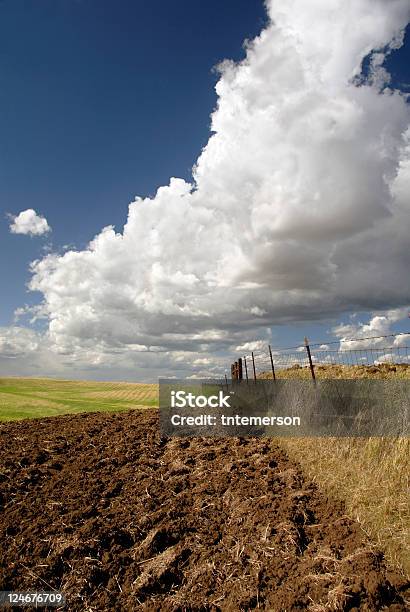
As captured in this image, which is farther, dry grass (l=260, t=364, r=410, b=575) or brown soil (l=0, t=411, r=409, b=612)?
dry grass (l=260, t=364, r=410, b=575)

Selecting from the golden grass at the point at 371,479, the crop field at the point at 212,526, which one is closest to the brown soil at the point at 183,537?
the crop field at the point at 212,526

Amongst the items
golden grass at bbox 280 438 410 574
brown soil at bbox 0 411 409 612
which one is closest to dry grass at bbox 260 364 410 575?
golden grass at bbox 280 438 410 574

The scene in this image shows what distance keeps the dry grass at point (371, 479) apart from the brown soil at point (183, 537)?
0.76ft

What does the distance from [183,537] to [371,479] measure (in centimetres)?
301

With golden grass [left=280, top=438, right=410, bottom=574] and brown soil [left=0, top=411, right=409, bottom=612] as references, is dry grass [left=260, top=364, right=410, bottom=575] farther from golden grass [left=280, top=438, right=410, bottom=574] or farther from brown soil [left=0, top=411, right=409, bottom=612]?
brown soil [left=0, top=411, right=409, bottom=612]

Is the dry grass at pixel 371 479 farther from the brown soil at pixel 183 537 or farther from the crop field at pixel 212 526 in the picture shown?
the brown soil at pixel 183 537

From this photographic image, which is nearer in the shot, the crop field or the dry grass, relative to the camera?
the crop field

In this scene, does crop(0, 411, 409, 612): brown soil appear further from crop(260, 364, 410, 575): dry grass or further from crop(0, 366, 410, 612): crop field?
crop(260, 364, 410, 575): dry grass

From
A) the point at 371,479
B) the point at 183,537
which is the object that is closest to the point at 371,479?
the point at 371,479

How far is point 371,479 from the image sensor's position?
641cm

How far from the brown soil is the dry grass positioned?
0.23m

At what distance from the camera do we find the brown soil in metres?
4.34

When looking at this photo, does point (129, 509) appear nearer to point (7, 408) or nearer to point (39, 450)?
point (39, 450)

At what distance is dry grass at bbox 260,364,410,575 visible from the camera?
5.07m
